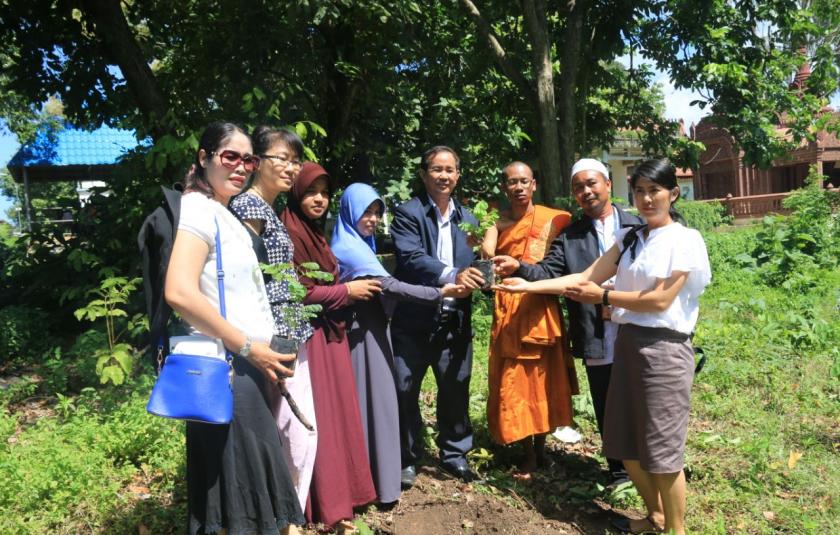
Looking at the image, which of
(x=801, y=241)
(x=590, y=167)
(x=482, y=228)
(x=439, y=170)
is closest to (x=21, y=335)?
(x=439, y=170)

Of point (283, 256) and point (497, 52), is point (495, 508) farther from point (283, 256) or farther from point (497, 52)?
point (497, 52)

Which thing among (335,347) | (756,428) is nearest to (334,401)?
(335,347)

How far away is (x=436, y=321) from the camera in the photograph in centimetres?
362

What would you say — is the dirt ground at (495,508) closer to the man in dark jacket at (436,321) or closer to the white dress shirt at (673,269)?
the man in dark jacket at (436,321)

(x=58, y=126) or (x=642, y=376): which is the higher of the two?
(x=58, y=126)

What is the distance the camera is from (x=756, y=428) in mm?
4316

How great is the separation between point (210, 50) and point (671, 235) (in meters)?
5.72

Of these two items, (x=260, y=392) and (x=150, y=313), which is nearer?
(x=150, y=313)

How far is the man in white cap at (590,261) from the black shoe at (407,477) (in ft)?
3.67

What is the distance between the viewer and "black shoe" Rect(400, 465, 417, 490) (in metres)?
3.57

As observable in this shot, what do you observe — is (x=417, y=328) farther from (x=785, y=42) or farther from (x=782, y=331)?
(x=785, y=42)

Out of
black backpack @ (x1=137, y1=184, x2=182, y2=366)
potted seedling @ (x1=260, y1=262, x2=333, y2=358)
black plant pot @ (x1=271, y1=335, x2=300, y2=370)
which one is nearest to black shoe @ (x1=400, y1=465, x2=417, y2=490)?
potted seedling @ (x1=260, y1=262, x2=333, y2=358)

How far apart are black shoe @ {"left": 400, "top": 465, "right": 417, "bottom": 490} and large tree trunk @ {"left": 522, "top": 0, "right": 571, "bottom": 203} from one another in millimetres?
4553

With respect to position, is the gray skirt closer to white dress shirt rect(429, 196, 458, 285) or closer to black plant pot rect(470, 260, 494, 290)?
black plant pot rect(470, 260, 494, 290)
